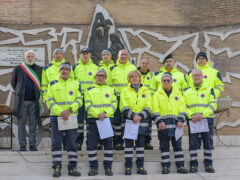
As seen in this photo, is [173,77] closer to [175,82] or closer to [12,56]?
[175,82]

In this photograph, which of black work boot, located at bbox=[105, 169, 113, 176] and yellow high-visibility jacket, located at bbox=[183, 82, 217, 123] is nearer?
black work boot, located at bbox=[105, 169, 113, 176]

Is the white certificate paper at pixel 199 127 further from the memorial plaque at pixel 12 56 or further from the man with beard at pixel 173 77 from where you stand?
the memorial plaque at pixel 12 56

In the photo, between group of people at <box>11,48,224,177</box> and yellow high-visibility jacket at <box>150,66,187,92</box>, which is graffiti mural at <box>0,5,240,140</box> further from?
group of people at <box>11,48,224,177</box>

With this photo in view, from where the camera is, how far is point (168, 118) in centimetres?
708

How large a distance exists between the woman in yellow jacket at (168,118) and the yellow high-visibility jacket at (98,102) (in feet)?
2.54

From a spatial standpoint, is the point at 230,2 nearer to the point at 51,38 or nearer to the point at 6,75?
the point at 51,38

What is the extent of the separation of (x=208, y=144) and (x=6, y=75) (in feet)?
20.0

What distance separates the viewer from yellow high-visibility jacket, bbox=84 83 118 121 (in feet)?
22.7

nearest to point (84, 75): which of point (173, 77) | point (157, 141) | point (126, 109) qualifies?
point (126, 109)

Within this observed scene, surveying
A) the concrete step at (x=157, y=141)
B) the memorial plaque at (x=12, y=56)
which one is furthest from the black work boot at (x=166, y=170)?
the memorial plaque at (x=12, y=56)

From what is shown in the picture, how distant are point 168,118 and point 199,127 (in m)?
0.57

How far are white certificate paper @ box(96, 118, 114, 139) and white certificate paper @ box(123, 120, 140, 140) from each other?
0.25 m

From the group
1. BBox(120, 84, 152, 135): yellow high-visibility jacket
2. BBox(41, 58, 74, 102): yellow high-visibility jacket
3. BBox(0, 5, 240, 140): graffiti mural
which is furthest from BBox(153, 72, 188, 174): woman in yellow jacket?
BBox(0, 5, 240, 140): graffiti mural

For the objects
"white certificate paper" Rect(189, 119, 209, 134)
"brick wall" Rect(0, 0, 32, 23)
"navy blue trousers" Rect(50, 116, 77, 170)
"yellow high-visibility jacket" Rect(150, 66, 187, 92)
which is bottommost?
"navy blue trousers" Rect(50, 116, 77, 170)
